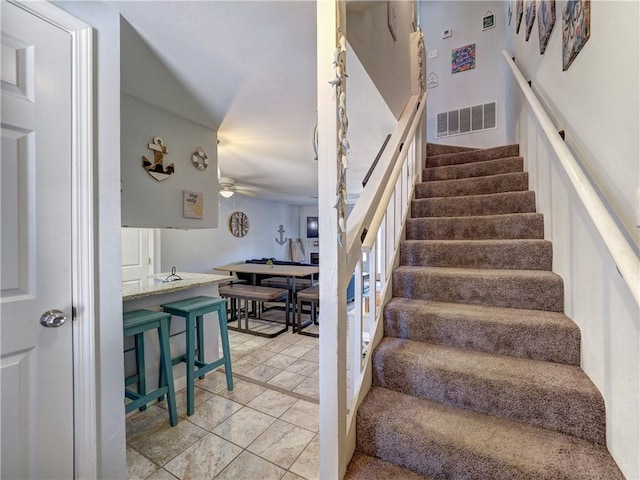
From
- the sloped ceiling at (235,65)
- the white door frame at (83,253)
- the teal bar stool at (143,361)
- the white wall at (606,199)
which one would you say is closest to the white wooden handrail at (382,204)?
the sloped ceiling at (235,65)

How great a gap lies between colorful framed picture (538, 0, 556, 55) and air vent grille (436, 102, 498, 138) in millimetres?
2331

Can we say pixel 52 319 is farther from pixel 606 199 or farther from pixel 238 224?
pixel 238 224

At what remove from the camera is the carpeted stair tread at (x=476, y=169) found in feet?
7.66

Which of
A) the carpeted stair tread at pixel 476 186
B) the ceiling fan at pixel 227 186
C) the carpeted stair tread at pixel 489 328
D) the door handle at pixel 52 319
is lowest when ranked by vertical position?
the carpeted stair tread at pixel 489 328

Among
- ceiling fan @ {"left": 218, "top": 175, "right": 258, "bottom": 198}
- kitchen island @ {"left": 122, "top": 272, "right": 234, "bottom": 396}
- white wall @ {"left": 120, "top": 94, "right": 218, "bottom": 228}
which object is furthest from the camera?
ceiling fan @ {"left": 218, "top": 175, "right": 258, "bottom": 198}

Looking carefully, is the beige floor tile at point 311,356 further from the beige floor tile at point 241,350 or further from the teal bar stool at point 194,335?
the teal bar stool at point 194,335

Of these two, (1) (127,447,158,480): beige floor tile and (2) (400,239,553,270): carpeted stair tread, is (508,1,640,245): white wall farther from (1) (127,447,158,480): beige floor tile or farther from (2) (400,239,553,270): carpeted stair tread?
(1) (127,447,158,480): beige floor tile

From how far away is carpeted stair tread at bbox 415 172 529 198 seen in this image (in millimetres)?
2141

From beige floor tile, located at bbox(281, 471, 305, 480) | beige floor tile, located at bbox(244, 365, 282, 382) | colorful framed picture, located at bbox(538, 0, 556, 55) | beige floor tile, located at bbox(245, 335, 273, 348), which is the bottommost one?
beige floor tile, located at bbox(245, 335, 273, 348)

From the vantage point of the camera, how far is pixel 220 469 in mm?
1499

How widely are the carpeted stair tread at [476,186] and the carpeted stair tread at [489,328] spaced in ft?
3.79

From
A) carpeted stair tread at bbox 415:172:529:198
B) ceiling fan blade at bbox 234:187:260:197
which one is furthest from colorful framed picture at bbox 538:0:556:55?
ceiling fan blade at bbox 234:187:260:197

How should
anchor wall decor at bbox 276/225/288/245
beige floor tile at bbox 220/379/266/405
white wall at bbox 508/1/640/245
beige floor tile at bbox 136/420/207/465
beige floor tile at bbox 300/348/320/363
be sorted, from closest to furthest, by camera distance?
white wall at bbox 508/1/640/245
beige floor tile at bbox 136/420/207/465
beige floor tile at bbox 220/379/266/405
beige floor tile at bbox 300/348/320/363
anchor wall decor at bbox 276/225/288/245

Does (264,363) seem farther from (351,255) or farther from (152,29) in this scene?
(152,29)
